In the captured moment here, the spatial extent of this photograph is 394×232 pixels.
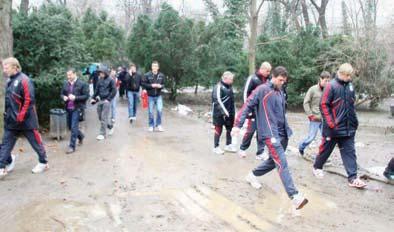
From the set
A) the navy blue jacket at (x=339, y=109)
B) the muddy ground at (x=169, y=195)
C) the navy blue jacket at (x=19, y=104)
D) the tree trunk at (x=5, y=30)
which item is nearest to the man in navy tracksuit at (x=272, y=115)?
the muddy ground at (x=169, y=195)

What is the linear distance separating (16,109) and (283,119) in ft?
→ 13.6

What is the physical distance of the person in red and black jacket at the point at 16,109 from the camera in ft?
25.1

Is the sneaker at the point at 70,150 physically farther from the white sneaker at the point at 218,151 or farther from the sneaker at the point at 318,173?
the sneaker at the point at 318,173

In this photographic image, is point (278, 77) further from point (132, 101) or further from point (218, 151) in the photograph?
point (132, 101)

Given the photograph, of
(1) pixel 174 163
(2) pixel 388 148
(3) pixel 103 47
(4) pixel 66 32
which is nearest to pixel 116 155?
(1) pixel 174 163

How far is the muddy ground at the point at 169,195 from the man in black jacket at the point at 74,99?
434 mm

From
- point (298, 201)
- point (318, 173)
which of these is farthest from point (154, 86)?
point (298, 201)

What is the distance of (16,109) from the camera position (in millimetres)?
7723

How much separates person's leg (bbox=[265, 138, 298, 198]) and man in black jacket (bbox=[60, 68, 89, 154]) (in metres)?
4.54

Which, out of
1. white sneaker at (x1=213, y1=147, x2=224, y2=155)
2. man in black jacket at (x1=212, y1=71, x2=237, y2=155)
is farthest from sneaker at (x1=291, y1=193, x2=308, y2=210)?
white sneaker at (x1=213, y1=147, x2=224, y2=155)

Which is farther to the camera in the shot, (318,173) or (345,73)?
(318,173)

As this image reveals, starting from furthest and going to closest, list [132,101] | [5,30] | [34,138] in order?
[132,101] < [5,30] < [34,138]

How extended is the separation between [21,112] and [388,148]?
8.44 metres

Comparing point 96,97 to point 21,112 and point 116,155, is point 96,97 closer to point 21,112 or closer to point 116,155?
point 116,155
